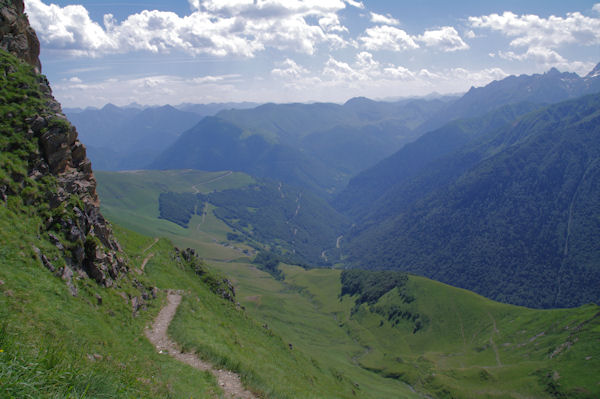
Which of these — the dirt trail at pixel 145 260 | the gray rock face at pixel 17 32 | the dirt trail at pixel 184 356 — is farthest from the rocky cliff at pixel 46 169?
the dirt trail at pixel 145 260

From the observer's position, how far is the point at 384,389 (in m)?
101

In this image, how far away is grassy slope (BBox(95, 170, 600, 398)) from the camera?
9931 cm

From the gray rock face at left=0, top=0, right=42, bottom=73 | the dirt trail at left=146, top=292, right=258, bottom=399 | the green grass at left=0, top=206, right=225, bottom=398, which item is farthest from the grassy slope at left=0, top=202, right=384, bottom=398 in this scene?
the gray rock face at left=0, top=0, right=42, bottom=73

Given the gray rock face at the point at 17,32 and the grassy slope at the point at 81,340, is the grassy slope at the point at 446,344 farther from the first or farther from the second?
the gray rock face at the point at 17,32

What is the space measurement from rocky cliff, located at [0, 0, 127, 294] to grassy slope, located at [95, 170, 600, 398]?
59258mm

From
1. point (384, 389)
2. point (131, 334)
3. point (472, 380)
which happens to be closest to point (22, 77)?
point (131, 334)

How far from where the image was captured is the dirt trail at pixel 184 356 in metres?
21.7

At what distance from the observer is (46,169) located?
31750 millimetres

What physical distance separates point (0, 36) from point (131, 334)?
3751cm

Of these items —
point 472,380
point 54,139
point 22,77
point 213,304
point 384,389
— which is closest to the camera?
point 54,139

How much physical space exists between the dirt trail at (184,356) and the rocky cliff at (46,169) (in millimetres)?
6371

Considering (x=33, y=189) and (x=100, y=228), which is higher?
(x=33, y=189)

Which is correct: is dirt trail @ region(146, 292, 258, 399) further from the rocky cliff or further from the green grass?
the rocky cliff

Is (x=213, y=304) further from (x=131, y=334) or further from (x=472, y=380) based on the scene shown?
(x=472, y=380)
